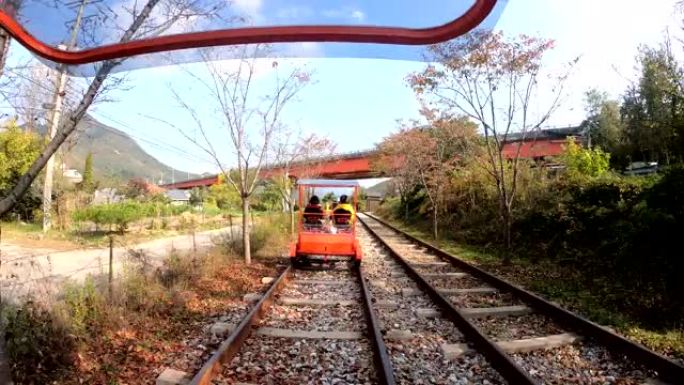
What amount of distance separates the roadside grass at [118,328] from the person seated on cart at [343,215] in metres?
4.24

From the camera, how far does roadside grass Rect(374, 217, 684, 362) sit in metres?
5.81

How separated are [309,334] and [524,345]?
2.57 meters

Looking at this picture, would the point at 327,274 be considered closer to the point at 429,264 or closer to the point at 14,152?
the point at 429,264

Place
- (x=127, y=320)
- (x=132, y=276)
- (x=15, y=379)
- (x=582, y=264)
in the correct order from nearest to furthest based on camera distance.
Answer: (x=15, y=379), (x=127, y=320), (x=132, y=276), (x=582, y=264)

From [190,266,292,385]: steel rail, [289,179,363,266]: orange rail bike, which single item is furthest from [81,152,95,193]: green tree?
[190,266,292,385]: steel rail

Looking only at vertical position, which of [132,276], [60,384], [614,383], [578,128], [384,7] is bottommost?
[614,383]

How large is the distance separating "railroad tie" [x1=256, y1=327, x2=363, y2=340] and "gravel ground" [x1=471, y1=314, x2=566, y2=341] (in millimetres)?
1748

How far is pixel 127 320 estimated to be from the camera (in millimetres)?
6102

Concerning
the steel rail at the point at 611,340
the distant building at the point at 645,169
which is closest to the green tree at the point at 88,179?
the steel rail at the point at 611,340

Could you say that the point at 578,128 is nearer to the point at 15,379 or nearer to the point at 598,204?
the point at 598,204

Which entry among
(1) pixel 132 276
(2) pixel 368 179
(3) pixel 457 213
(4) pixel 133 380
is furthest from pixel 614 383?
(2) pixel 368 179

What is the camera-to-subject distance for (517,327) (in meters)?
6.66

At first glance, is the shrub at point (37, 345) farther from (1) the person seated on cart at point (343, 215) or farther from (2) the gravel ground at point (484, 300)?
(1) the person seated on cart at point (343, 215)

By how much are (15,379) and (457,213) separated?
20.5 meters
